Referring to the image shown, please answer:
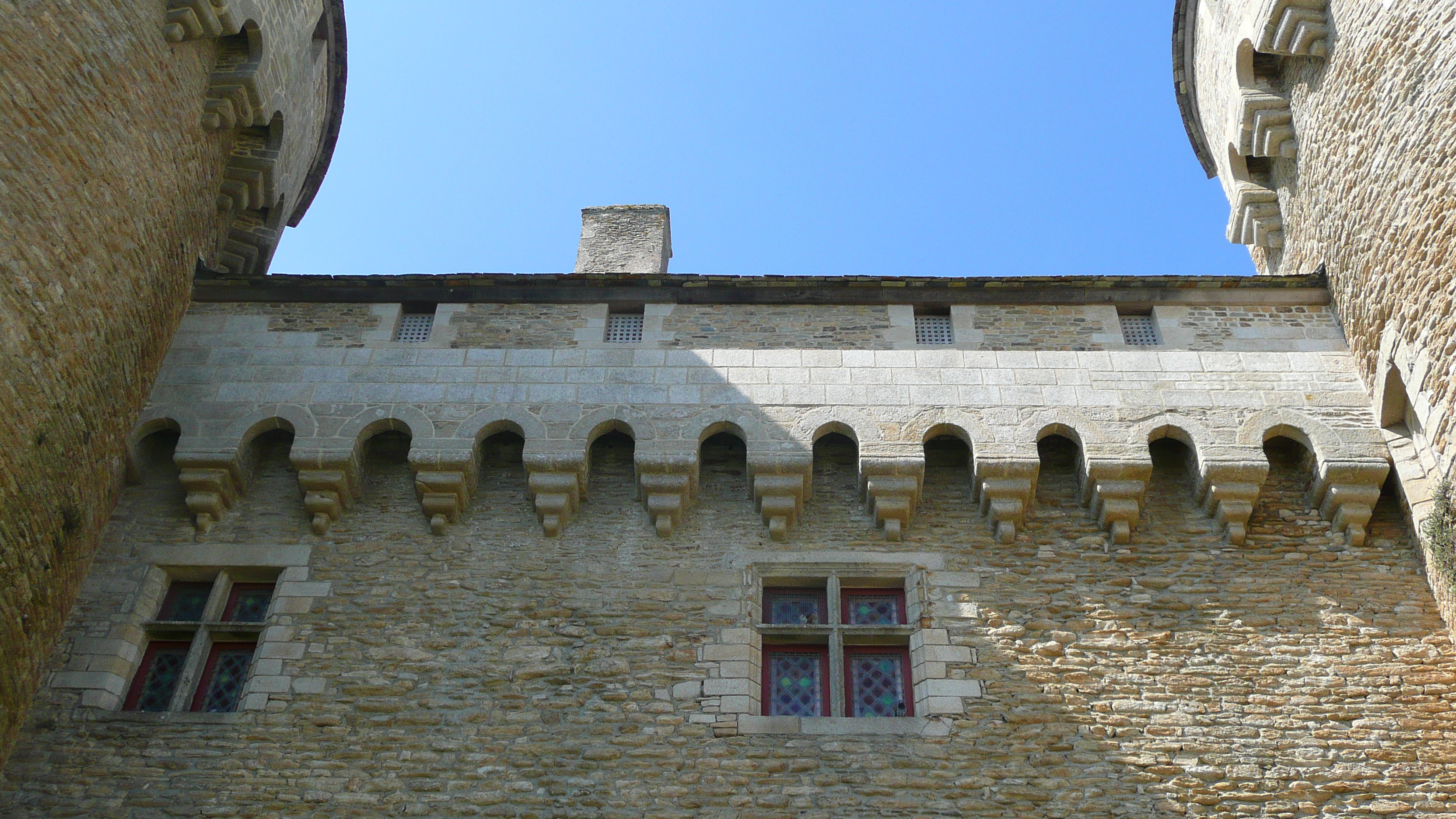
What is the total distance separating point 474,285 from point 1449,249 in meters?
6.28

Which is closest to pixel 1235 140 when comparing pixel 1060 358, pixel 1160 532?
pixel 1060 358

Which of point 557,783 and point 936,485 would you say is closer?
point 557,783

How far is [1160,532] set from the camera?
7770 mm

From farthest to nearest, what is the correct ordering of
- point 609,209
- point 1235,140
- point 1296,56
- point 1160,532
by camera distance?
1. point 609,209
2. point 1235,140
3. point 1296,56
4. point 1160,532

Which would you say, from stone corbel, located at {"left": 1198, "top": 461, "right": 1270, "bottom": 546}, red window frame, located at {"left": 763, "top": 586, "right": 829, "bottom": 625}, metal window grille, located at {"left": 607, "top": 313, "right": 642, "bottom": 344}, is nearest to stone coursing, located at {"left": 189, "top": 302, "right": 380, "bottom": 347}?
metal window grille, located at {"left": 607, "top": 313, "right": 642, "bottom": 344}

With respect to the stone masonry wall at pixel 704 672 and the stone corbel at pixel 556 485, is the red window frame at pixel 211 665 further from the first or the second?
the stone corbel at pixel 556 485

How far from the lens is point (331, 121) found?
1141 cm

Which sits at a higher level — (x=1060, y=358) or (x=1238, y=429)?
(x=1060, y=358)

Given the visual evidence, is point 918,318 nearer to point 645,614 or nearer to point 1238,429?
point 1238,429

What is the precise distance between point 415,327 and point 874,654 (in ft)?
13.6

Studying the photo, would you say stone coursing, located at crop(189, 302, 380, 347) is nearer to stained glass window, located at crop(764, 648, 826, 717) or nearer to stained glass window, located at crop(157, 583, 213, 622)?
stained glass window, located at crop(157, 583, 213, 622)

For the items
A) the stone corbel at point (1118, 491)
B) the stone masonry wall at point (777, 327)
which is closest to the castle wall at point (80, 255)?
the stone masonry wall at point (777, 327)

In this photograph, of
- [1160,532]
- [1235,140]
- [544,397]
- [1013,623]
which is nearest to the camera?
[1013,623]

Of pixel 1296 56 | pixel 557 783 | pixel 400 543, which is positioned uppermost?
pixel 1296 56
